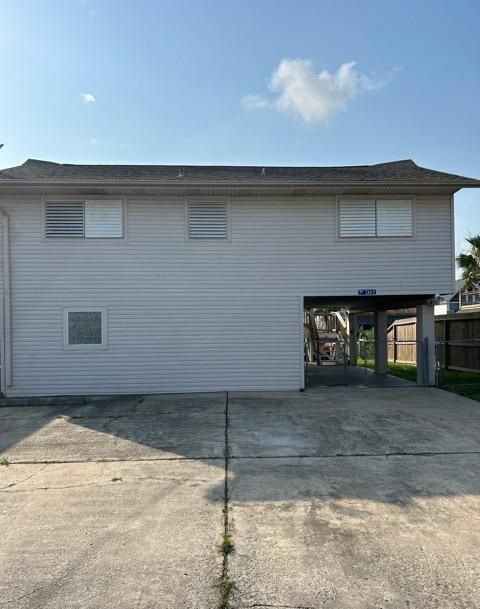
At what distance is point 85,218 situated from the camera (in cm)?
932

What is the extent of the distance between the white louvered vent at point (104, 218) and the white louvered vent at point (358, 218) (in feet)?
17.2

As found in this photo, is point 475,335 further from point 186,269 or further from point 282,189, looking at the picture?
point 186,269

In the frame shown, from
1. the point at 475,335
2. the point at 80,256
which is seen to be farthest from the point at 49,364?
the point at 475,335

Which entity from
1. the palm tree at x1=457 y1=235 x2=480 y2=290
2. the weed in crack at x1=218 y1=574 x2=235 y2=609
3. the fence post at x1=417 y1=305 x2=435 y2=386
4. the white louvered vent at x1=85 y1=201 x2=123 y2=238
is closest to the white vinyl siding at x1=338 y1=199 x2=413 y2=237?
the fence post at x1=417 y1=305 x2=435 y2=386

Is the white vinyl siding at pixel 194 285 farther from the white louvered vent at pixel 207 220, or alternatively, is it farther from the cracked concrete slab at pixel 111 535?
the cracked concrete slab at pixel 111 535

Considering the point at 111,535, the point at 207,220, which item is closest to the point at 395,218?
the point at 207,220

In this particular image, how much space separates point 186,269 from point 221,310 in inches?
49.9

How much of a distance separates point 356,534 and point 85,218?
28.0 feet

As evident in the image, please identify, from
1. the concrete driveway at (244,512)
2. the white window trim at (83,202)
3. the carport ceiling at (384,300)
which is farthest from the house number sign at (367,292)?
the white window trim at (83,202)

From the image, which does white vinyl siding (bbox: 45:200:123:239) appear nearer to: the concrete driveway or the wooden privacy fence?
the concrete driveway

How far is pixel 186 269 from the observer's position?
9.41m

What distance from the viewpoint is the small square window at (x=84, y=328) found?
925 cm

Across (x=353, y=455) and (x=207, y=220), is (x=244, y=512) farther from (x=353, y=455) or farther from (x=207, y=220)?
(x=207, y=220)

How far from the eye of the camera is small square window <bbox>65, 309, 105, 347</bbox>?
364 inches
